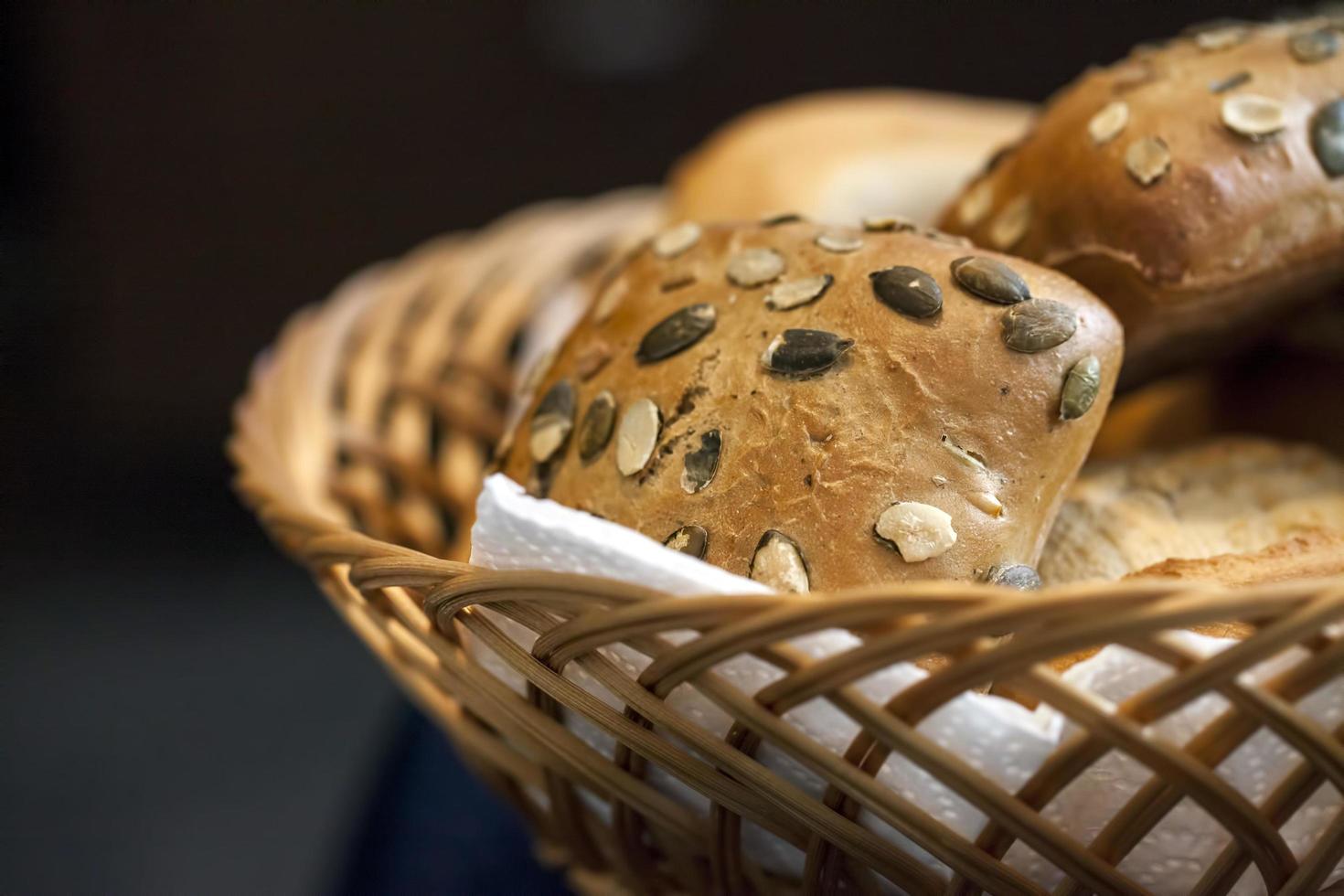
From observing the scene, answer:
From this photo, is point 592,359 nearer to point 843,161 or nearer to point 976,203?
point 976,203

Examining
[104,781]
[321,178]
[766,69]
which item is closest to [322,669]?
[104,781]

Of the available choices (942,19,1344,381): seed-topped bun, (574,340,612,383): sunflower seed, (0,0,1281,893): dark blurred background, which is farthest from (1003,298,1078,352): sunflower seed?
(0,0,1281,893): dark blurred background

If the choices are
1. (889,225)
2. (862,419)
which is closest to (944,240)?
(889,225)

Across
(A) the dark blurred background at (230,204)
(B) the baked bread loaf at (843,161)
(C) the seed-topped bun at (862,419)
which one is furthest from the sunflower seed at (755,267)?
(A) the dark blurred background at (230,204)

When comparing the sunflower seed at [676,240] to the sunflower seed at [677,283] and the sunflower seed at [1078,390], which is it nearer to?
the sunflower seed at [677,283]

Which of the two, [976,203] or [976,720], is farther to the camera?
[976,203]

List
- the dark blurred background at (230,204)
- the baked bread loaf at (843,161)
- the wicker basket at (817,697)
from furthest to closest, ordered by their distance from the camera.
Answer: the dark blurred background at (230,204) < the baked bread loaf at (843,161) < the wicker basket at (817,697)
